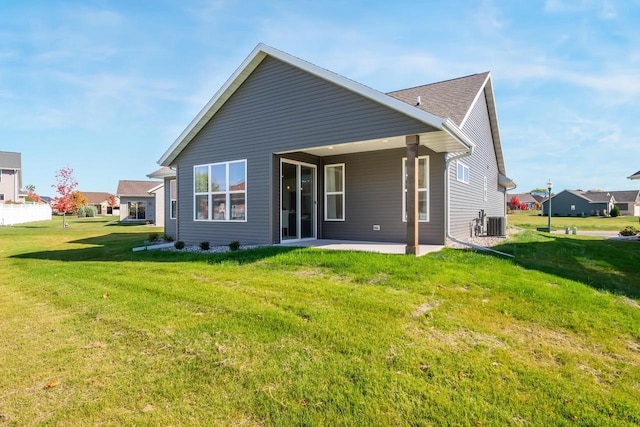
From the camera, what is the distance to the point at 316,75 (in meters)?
8.70

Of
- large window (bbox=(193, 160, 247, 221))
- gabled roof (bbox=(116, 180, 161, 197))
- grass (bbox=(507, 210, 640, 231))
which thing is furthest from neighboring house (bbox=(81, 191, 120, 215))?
grass (bbox=(507, 210, 640, 231))

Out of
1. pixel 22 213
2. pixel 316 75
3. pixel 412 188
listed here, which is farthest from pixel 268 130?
pixel 22 213

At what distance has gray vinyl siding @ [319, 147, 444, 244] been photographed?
30.9 ft

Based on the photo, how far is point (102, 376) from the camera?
9.30 ft

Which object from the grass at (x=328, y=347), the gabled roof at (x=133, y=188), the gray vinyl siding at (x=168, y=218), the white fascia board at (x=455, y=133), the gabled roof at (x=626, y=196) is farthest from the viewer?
the gabled roof at (x=626, y=196)

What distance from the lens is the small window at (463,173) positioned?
35.8 feet

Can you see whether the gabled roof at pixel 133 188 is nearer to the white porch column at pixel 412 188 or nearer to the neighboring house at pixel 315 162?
the neighboring house at pixel 315 162

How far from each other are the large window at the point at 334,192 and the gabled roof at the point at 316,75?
3215 millimetres

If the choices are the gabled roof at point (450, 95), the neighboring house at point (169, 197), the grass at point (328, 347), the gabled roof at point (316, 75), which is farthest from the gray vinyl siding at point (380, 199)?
the neighboring house at point (169, 197)

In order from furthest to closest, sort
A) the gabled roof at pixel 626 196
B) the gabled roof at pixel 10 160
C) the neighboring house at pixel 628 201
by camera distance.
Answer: the gabled roof at pixel 626 196
the neighboring house at pixel 628 201
the gabled roof at pixel 10 160

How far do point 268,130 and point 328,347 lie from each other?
7.60 m

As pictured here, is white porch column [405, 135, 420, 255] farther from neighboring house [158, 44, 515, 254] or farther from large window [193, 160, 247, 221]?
large window [193, 160, 247, 221]

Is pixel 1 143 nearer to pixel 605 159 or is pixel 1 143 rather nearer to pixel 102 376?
pixel 102 376

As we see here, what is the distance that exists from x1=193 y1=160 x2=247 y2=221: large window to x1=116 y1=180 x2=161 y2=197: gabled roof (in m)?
25.9
